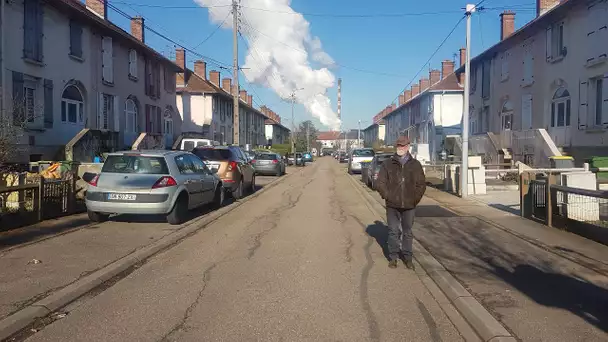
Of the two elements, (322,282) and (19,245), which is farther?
(19,245)

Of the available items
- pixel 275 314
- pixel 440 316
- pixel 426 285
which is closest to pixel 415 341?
pixel 440 316

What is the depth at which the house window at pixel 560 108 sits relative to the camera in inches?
859

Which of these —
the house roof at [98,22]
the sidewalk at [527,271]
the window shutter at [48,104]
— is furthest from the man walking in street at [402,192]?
the house roof at [98,22]

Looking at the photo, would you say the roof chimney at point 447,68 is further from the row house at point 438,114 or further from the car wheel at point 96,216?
the car wheel at point 96,216

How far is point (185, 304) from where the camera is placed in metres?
5.53

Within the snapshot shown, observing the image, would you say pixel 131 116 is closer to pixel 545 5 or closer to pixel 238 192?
pixel 238 192

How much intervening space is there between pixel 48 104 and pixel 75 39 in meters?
3.58

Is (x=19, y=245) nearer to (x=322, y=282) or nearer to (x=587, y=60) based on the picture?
(x=322, y=282)

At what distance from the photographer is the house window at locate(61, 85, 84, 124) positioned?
20672 millimetres

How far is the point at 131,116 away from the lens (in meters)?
27.8

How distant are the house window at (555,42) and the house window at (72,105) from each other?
66.8 ft

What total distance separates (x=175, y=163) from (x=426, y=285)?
21.3 feet

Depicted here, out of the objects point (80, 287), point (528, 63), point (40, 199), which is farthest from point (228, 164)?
point (528, 63)

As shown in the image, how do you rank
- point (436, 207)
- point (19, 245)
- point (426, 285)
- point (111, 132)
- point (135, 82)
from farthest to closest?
point (135, 82) → point (111, 132) → point (436, 207) → point (19, 245) → point (426, 285)
